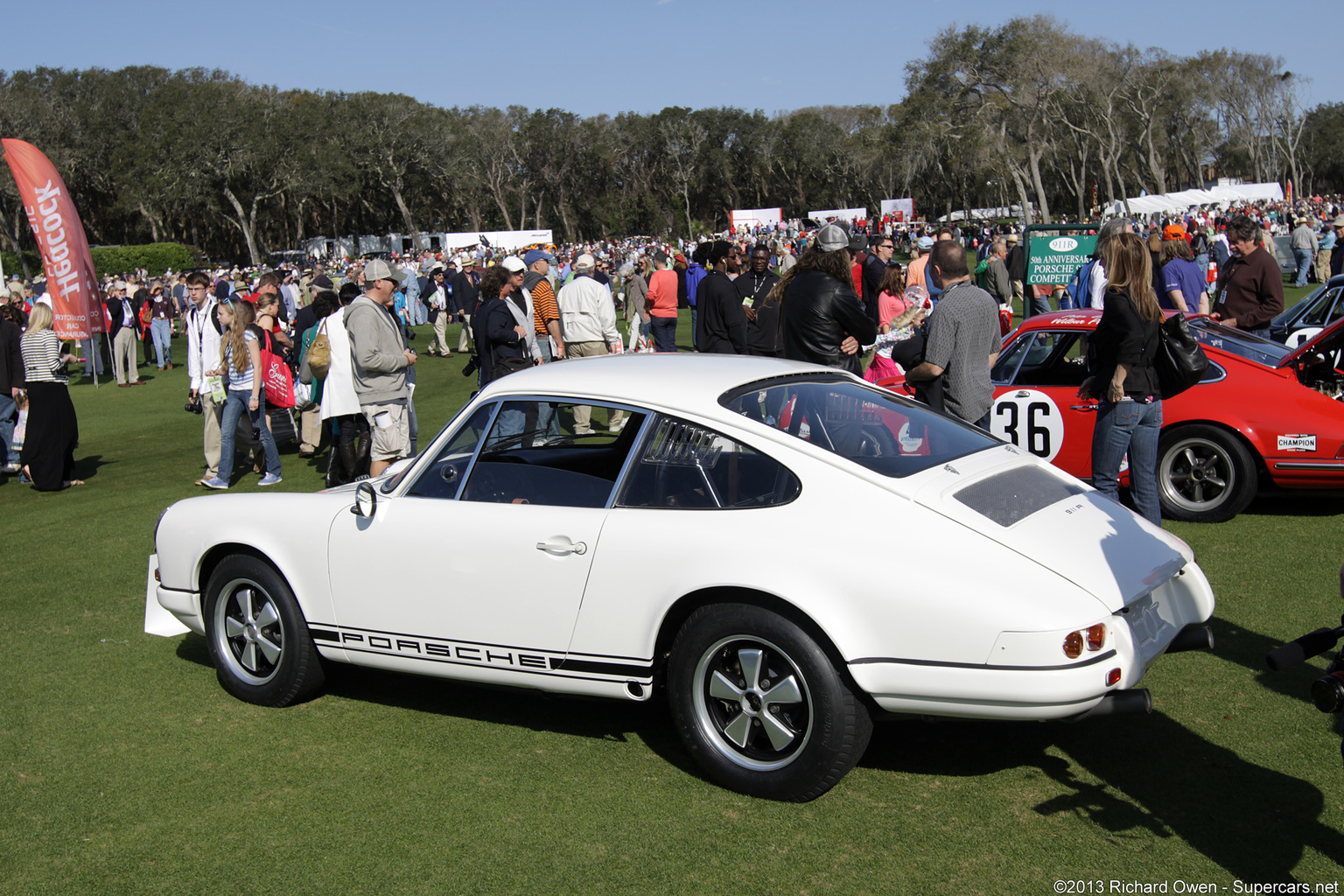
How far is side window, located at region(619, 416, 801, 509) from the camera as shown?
369cm

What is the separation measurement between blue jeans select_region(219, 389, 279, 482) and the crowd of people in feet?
0.08

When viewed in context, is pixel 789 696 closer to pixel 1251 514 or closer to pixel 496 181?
pixel 1251 514

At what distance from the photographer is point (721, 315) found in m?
10.8

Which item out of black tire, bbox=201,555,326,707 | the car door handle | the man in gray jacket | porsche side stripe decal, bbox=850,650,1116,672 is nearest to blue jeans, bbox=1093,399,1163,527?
porsche side stripe decal, bbox=850,650,1116,672

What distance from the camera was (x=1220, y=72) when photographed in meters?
82.1

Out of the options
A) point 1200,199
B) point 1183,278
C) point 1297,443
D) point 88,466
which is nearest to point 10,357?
point 88,466

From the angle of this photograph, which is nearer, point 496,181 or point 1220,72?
point 1220,72

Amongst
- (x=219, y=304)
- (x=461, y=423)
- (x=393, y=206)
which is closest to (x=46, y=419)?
(x=219, y=304)

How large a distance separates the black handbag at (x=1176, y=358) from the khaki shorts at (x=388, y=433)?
5.58 m

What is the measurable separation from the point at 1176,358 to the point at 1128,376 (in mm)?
273

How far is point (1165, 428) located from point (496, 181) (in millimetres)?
94834

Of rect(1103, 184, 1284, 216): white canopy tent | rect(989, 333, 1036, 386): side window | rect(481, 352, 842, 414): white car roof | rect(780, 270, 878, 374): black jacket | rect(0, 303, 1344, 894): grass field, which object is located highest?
rect(1103, 184, 1284, 216): white canopy tent

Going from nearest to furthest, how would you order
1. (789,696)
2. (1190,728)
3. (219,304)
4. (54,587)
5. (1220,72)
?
1. (789,696)
2. (1190,728)
3. (54,587)
4. (219,304)
5. (1220,72)

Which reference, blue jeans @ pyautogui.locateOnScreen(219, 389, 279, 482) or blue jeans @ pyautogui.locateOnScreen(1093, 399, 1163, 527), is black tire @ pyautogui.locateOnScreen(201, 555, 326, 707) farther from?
blue jeans @ pyautogui.locateOnScreen(219, 389, 279, 482)
